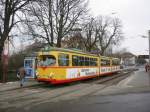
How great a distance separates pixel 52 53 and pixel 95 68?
460 inches

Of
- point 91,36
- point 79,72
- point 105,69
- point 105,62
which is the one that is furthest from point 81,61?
point 91,36

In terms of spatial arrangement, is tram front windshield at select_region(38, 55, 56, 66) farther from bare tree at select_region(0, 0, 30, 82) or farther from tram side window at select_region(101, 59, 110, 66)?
tram side window at select_region(101, 59, 110, 66)

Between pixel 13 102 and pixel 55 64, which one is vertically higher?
pixel 55 64

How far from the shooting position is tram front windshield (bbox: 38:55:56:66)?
22517 mm

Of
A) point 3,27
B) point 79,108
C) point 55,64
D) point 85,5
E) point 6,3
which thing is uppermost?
point 85,5

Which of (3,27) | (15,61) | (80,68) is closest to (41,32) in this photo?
(3,27)

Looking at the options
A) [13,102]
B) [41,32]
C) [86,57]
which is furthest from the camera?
[41,32]

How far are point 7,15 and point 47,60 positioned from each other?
7291 mm

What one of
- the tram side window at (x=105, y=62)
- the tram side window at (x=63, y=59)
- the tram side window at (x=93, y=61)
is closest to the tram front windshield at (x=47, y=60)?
the tram side window at (x=63, y=59)

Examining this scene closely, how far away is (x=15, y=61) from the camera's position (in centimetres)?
6122

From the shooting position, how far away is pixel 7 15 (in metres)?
27.8

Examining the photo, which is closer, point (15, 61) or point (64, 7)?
point (64, 7)

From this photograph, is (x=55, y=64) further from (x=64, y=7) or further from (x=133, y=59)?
(x=133, y=59)

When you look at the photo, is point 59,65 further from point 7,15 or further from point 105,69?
point 105,69
